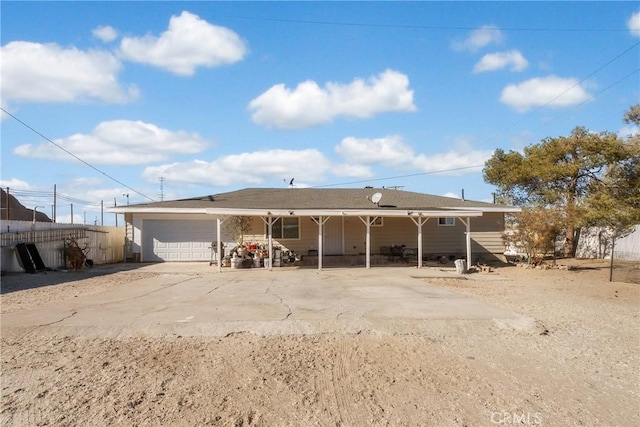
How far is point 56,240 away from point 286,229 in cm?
909

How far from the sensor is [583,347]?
7109 millimetres

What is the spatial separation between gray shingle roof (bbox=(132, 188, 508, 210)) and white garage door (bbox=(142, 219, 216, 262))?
1.02 metres

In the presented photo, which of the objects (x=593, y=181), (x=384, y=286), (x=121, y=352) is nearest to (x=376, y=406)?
(x=121, y=352)

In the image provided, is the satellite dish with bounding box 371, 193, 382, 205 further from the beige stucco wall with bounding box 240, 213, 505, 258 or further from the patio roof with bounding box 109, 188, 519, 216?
the beige stucco wall with bounding box 240, 213, 505, 258

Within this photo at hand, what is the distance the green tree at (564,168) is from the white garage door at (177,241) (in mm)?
16881

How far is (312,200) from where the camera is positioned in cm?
2245

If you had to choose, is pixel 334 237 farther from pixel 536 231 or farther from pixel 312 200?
pixel 536 231

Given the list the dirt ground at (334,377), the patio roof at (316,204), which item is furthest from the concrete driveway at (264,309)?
the patio roof at (316,204)

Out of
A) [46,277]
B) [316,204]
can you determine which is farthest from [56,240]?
[316,204]

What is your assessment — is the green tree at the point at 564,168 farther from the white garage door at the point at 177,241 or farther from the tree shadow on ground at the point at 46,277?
the tree shadow on ground at the point at 46,277

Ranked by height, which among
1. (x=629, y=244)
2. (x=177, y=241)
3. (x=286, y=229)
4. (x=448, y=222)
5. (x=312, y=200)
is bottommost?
(x=629, y=244)

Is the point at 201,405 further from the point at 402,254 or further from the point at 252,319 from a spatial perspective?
the point at 402,254

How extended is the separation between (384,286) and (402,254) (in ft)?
26.2

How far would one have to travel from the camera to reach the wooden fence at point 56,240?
16047 mm
